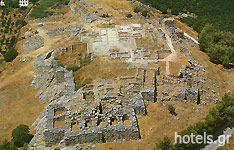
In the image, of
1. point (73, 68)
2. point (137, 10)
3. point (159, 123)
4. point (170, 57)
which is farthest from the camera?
point (137, 10)

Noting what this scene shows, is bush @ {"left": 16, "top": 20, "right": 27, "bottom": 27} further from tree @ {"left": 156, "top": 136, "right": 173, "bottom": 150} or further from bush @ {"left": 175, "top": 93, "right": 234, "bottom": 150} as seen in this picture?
tree @ {"left": 156, "top": 136, "right": 173, "bottom": 150}

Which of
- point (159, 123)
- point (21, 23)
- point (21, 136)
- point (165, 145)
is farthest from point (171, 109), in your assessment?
point (21, 23)

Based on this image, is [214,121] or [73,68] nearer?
[214,121]

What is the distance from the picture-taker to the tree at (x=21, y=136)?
125 feet

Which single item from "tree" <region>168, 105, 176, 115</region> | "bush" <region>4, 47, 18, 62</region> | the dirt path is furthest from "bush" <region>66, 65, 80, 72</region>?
"bush" <region>4, 47, 18, 62</region>

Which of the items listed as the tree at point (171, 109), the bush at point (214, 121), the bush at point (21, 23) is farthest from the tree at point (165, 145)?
the bush at point (21, 23)

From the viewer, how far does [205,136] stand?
34.9 meters

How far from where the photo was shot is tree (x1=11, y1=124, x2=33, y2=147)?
3797 cm

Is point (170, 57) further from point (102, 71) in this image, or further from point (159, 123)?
point (159, 123)

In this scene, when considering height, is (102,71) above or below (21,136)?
above

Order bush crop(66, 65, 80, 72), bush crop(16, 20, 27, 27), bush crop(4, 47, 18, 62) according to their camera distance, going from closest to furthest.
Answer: bush crop(66, 65, 80, 72)
bush crop(4, 47, 18, 62)
bush crop(16, 20, 27, 27)

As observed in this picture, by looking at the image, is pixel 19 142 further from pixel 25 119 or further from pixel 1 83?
pixel 1 83

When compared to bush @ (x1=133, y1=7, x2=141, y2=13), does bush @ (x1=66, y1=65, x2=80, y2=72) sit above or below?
below

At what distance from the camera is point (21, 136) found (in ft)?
125
